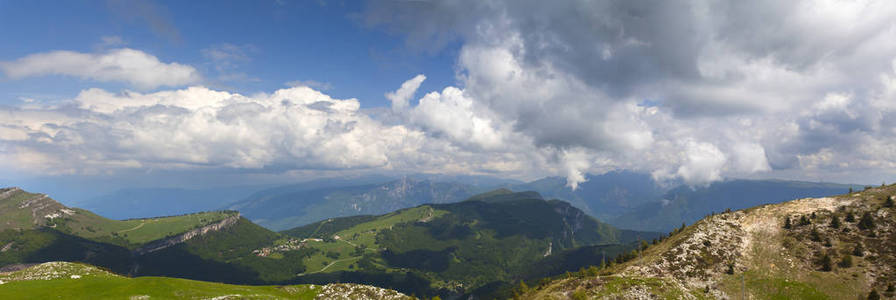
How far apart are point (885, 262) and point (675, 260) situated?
4566 cm

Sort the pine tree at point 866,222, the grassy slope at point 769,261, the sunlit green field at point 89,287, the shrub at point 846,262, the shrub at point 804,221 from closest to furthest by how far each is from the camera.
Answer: the sunlit green field at point 89,287 < the grassy slope at point 769,261 < the shrub at point 846,262 < the pine tree at point 866,222 < the shrub at point 804,221

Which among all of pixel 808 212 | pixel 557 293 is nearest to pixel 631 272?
pixel 557 293

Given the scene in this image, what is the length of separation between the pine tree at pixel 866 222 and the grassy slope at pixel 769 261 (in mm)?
1276

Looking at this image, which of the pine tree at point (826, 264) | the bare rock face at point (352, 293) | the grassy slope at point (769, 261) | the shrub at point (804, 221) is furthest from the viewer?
the shrub at point (804, 221)

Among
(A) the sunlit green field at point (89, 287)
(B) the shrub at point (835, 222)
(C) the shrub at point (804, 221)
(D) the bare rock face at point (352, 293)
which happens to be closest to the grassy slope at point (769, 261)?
(B) the shrub at point (835, 222)

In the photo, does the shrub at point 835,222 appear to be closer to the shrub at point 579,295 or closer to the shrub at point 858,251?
the shrub at point 858,251

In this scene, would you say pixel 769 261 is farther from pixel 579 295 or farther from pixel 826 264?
pixel 579 295

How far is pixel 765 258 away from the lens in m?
100

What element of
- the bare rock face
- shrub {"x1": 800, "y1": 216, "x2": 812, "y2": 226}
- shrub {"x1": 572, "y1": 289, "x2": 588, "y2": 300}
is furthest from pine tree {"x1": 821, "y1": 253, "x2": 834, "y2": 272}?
the bare rock face

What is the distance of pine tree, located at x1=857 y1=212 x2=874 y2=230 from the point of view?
3873 inches

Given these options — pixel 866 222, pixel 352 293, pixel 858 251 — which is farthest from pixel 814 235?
pixel 352 293

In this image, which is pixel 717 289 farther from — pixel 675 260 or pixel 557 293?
pixel 557 293

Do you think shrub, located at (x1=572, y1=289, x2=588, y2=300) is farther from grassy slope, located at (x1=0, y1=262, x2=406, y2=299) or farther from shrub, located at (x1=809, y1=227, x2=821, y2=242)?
grassy slope, located at (x1=0, y1=262, x2=406, y2=299)

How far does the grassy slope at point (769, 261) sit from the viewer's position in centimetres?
8650
